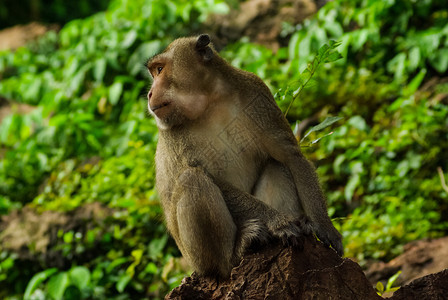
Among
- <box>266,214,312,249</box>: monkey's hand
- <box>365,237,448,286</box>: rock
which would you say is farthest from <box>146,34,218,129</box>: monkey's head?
<box>365,237,448,286</box>: rock

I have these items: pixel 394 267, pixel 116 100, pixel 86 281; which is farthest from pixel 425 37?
pixel 86 281

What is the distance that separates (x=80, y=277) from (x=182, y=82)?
124 inches

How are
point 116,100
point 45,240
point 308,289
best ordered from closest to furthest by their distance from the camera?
1. point 308,289
2. point 45,240
3. point 116,100

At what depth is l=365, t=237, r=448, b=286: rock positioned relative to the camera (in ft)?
16.9

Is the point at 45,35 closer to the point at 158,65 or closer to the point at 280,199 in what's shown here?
the point at 158,65

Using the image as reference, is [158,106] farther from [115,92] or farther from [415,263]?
[115,92]

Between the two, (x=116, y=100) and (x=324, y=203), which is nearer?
(x=324, y=203)

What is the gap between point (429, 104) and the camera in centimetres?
721

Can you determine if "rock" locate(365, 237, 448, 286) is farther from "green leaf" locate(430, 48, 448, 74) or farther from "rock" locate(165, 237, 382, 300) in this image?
"green leaf" locate(430, 48, 448, 74)

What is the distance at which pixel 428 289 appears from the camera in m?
3.18

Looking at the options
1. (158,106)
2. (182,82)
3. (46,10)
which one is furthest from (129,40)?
(46,10)

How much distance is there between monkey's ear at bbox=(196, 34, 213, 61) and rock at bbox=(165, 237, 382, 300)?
1.53 m

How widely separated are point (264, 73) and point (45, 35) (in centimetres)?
648

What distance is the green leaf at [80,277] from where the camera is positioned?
6266mm
